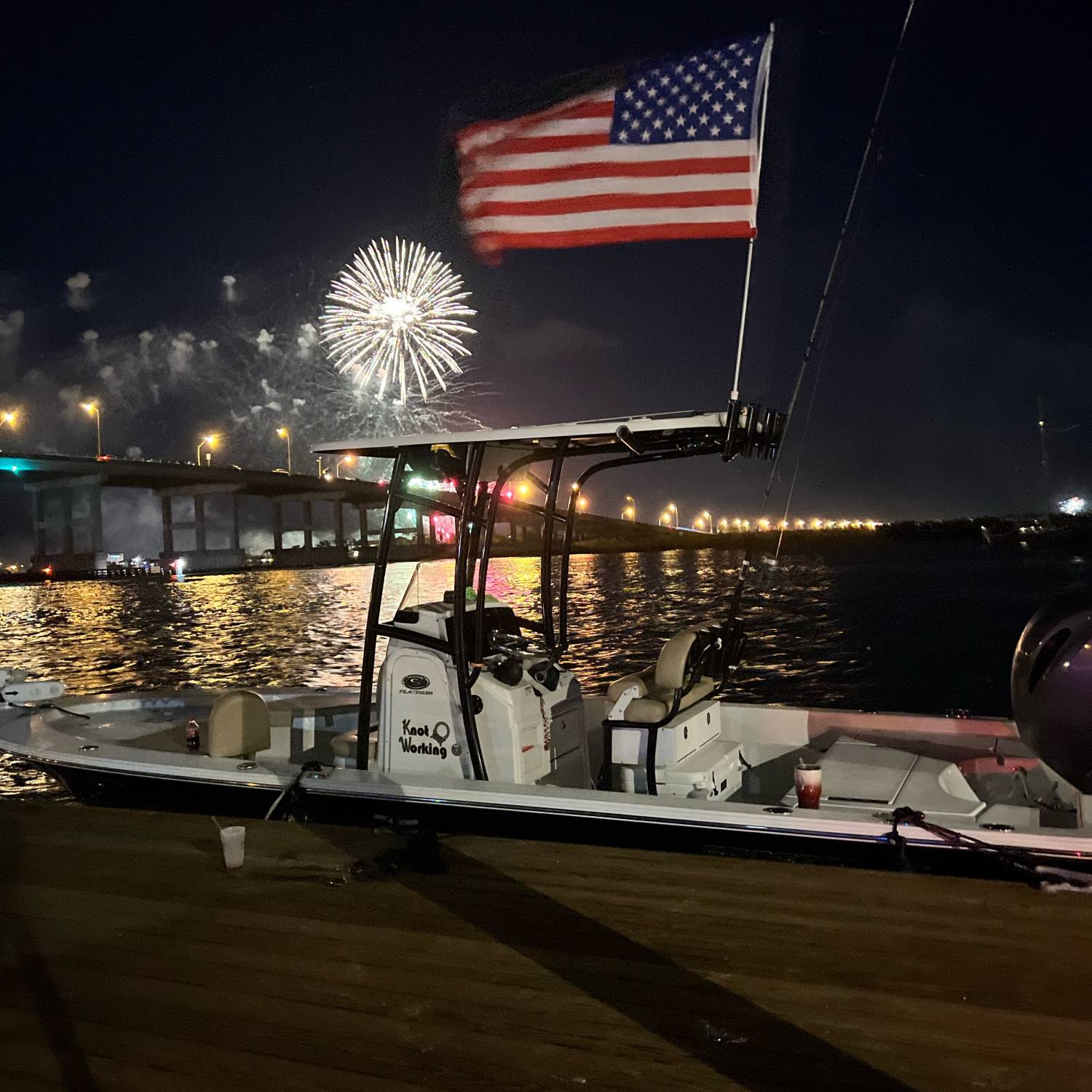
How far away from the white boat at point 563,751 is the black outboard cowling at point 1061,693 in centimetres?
231

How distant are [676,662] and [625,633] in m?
37.7

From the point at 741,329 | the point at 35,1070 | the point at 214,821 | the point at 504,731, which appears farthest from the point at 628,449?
the point at 35,1070

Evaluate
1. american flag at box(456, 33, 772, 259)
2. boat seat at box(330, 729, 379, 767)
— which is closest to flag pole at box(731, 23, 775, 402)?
american flag at box(456, 33, 772, 259)

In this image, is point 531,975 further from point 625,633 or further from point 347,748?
point 625,633

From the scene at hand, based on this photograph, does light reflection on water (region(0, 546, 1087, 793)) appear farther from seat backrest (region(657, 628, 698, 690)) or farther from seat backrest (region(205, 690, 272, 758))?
seat backrest (region(205, 690, 272, 758))

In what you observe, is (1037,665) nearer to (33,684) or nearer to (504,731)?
(504,731)

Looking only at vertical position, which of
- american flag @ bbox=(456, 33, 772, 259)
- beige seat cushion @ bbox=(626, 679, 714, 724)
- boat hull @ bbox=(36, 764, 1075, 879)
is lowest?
boat hull @ bbox=(36, 764, 1075, 879)

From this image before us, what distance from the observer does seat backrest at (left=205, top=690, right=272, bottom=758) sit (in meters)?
7.99

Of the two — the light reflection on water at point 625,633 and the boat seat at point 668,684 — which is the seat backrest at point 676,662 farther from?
the light reflection on water at point 625,633

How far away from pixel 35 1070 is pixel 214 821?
291cm

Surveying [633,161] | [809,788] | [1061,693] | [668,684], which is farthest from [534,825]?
[633,161]

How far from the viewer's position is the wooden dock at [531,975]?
12.1 ft

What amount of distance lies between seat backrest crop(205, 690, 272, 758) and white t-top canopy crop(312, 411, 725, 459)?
2193 millimetres

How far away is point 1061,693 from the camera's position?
322 cm
